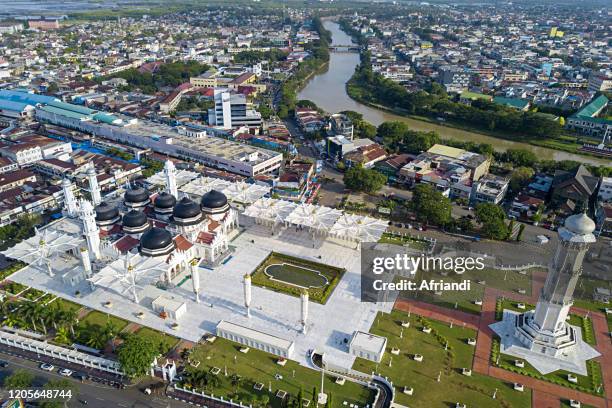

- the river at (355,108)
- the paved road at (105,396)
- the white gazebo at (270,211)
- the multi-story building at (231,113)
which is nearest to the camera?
the paved road at (105,396)

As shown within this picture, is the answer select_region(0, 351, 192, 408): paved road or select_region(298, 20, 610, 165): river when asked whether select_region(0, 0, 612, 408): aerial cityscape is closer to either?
select_region(0, 351, 192, 408): paved road

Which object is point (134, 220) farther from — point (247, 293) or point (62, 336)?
point (247, 293)

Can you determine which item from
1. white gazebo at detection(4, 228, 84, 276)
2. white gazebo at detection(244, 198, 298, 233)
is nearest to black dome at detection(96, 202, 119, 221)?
white gazebo at detection(4, 228, 84, 276)

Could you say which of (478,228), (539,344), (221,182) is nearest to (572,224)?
(539,344)

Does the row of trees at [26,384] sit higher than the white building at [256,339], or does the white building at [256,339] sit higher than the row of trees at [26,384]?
the row of trees at [26,384]

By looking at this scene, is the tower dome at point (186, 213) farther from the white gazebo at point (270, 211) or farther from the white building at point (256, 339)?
the white building at point (256, 339)

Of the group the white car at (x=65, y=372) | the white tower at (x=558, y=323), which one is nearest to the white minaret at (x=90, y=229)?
the white car at (x=65, y=372)

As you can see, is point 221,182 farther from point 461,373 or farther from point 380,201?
point 461,373
